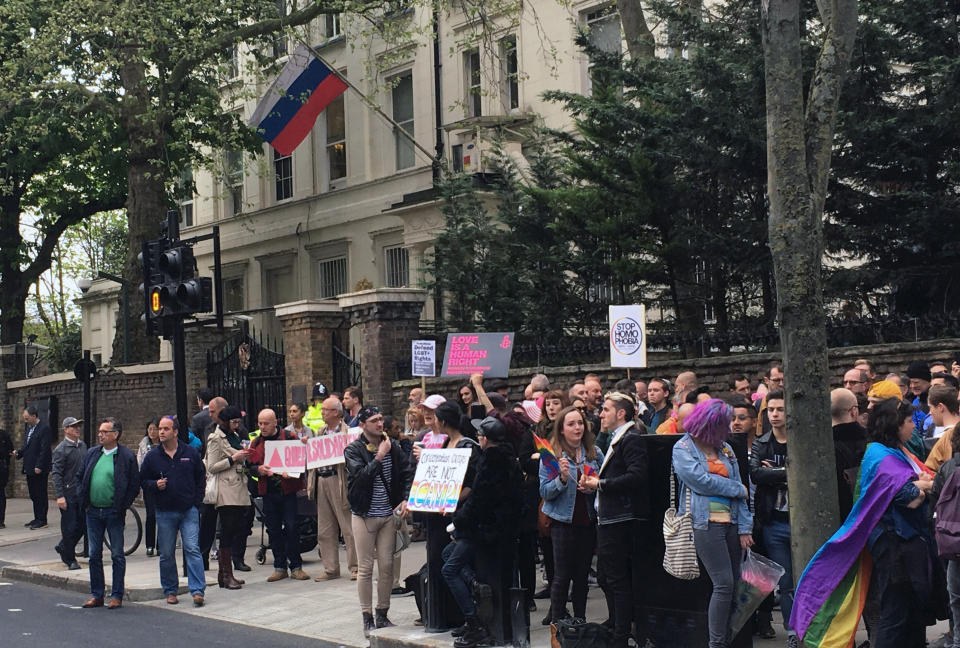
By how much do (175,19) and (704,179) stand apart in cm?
1294

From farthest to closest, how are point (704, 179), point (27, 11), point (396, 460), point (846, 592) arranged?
1. point (27, 11)
2. point (704, 179)
3. point (396, 460)
4. point (846, 592)

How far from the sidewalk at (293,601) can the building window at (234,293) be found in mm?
20236

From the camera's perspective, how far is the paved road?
11.0 m

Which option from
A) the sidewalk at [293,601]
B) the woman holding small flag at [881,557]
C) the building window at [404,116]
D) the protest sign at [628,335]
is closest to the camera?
the woman holding small flag at [881,557]

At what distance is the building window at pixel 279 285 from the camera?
36.3 m

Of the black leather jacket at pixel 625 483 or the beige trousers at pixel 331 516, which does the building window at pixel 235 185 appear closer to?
the beige trousers at pixel 331 516

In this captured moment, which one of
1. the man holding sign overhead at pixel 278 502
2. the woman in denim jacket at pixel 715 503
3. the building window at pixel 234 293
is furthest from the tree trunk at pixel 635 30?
the building window at pixel 234 293

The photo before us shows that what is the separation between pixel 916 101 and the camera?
15445 millimetres

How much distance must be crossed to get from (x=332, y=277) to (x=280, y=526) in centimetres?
2063

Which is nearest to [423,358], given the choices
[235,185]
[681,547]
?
[681,547]

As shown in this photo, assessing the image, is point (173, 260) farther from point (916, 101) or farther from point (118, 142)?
point (118, 142)

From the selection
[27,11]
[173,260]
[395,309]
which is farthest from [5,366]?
[173,260]

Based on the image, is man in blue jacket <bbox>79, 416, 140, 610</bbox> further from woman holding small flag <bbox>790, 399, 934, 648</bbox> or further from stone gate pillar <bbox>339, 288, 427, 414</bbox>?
woman holding small flag <bbox>790, 399, 934, 648</bbox>

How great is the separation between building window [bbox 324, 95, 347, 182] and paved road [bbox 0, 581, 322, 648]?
22.1 m
